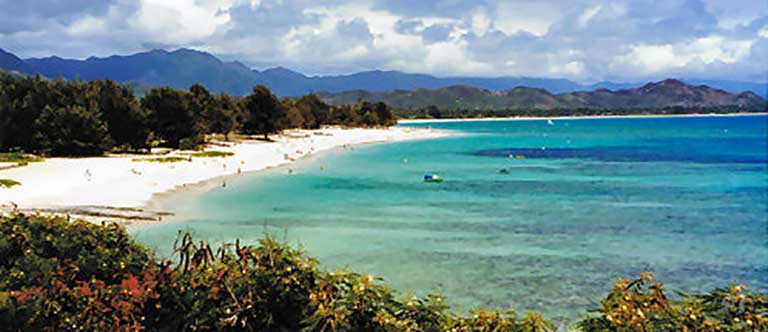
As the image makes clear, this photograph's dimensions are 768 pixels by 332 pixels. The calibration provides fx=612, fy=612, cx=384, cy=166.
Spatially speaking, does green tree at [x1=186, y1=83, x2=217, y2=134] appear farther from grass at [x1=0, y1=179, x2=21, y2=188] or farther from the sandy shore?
grass at [x1=0, y1=179, x2=21, y2=188]

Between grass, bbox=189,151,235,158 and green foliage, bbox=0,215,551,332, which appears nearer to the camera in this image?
green foliage, bbox=0,215,551,332

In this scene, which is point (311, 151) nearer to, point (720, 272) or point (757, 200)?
point (757, 200)

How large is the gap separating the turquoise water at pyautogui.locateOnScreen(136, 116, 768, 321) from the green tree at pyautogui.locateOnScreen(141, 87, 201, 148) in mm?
14487

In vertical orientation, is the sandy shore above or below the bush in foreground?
below

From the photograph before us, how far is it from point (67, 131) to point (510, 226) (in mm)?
37330

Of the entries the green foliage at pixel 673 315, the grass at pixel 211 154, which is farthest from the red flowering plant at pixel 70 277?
the grass at pixel 211 154

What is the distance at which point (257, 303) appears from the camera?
7133 millimetres

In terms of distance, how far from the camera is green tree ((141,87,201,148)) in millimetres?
62469

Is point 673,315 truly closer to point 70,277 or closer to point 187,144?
point 70,277

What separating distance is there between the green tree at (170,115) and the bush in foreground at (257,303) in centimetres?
5695

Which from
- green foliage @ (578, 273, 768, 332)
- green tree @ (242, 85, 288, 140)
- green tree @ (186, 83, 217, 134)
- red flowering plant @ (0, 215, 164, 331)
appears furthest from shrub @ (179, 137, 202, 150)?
green foliage @ (578, 273, 768, 332)

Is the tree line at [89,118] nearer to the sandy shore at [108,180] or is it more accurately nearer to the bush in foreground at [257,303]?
the sandy shore at [108,180]

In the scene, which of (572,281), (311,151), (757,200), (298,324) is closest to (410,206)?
(572,281)

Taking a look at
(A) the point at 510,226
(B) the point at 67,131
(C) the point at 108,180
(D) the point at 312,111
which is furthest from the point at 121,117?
(D) the point at 312,111
